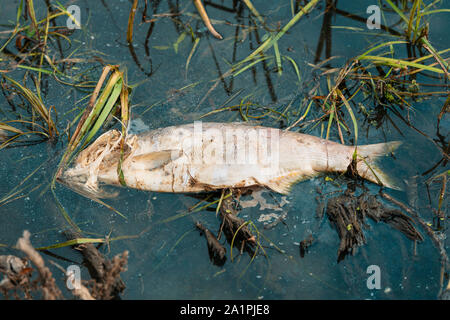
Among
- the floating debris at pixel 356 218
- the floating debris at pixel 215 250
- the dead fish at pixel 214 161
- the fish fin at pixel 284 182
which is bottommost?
the floating debris at pixel 215 250

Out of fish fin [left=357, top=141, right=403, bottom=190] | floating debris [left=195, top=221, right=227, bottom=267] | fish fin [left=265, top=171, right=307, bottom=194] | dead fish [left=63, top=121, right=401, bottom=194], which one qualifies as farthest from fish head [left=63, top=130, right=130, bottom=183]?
fish fin [left=357, top=141, right=403, bottom=190]

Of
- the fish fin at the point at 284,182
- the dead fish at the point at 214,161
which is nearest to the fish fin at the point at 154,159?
the dead fish at the point at 214,161

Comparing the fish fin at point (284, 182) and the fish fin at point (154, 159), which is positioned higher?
the fish fin at point (154, 159)

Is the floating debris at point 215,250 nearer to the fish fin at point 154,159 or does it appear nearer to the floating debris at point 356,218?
the fish fin at point 154,159

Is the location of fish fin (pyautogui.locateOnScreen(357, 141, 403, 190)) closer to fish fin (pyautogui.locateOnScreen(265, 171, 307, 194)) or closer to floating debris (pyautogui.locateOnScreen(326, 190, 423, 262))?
floating debris (pyautogui.locateOnScreen(326, 190, 423, 262))

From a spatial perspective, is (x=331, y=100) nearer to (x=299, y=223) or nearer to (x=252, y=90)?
(x=252, y=90)

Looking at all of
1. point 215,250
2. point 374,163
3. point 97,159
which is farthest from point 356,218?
point 97,159
